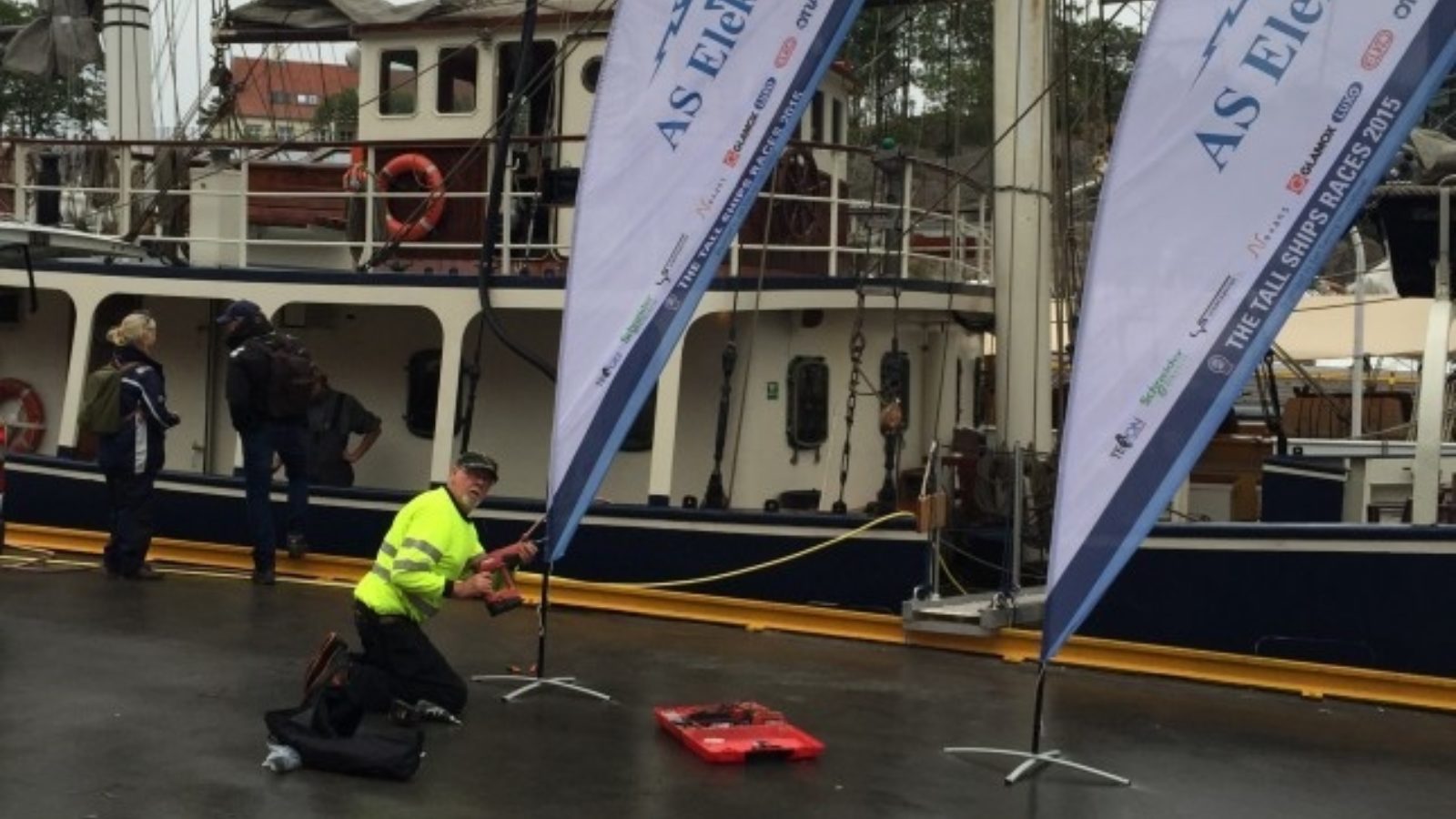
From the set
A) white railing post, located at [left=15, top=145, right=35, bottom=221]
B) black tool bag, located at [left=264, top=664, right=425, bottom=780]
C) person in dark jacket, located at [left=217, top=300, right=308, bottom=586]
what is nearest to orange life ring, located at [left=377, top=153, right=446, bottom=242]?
person in dark jacket, located at [left=217, top=300, right=308, bottom=586]

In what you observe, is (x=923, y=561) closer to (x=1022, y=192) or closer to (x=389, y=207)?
(x=1022, y=192)

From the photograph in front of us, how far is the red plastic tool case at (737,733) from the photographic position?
7.68 m

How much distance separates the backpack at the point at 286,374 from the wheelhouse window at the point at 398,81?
3704mm

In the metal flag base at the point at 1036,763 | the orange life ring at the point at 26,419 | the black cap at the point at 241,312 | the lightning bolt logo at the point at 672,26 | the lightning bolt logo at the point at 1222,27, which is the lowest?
the metal flag base at the point at 1036,763

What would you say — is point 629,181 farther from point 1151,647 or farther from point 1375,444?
point 1375,444

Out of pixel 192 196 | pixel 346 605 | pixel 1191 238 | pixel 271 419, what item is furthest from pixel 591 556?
pixel 1191 238

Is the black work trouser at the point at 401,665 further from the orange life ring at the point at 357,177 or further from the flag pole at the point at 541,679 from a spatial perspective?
the orange life ring at the point at 357,177

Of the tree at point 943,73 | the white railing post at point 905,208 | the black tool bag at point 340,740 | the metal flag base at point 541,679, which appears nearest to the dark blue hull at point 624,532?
the metal flag base at point 541,679

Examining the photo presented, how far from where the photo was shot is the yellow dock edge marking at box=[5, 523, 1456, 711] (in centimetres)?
967

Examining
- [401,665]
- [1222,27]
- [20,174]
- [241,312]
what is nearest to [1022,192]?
[1222,27]

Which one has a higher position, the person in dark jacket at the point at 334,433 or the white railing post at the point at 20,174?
the white railing post at the point at 20,174

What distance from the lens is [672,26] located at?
8539 mm

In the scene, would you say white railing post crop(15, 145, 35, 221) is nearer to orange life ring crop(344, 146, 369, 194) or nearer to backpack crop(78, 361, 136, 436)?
orange life ring crop(344, 146, 369, 194)

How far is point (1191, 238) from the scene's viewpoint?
275 inches
